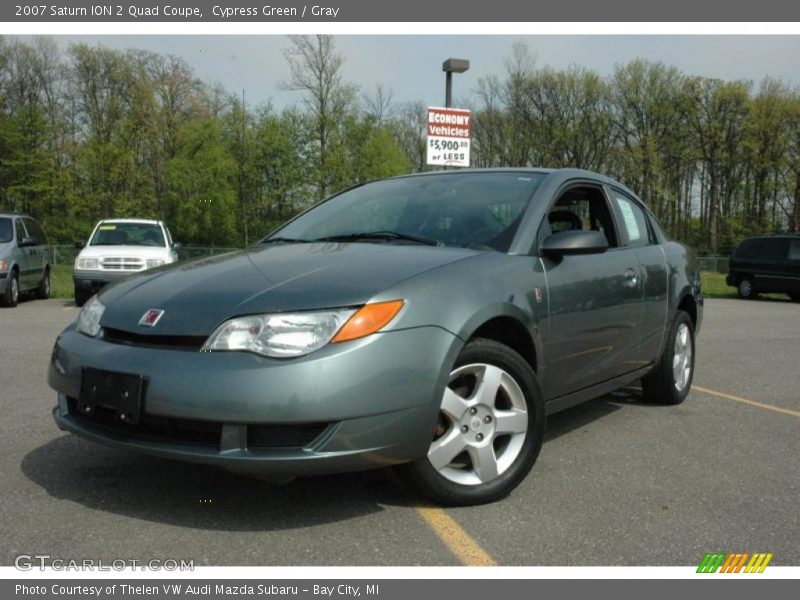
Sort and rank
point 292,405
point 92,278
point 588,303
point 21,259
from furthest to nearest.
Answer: point 21,259, point 92,278, point 588,303, point 292,405

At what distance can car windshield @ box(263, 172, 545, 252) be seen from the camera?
3.75 m

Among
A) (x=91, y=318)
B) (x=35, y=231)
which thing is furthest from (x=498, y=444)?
(x=35, y=231)

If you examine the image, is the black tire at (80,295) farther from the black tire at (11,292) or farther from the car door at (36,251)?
the car door at (36,251)

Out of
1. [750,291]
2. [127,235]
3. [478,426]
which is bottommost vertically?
[750,291]

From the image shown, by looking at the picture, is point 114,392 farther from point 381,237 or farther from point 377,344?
point 381,237

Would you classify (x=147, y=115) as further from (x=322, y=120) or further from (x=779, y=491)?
(x=779, y=491)

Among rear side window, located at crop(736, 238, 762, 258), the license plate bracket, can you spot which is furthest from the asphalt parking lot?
rear side window, located at crop(736, 238, 762, 258)

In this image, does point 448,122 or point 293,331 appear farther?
point 448,122

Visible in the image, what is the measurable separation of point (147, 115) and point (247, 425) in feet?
130

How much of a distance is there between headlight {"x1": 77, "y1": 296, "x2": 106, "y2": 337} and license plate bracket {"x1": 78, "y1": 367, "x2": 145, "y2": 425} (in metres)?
0.25

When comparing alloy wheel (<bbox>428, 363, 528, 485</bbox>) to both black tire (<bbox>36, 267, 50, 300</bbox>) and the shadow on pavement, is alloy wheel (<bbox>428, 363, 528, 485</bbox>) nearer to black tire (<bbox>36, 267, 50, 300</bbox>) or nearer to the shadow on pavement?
the shadow on pavement

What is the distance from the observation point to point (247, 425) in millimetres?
2721

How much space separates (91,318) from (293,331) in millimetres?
1071

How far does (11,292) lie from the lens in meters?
13.1
